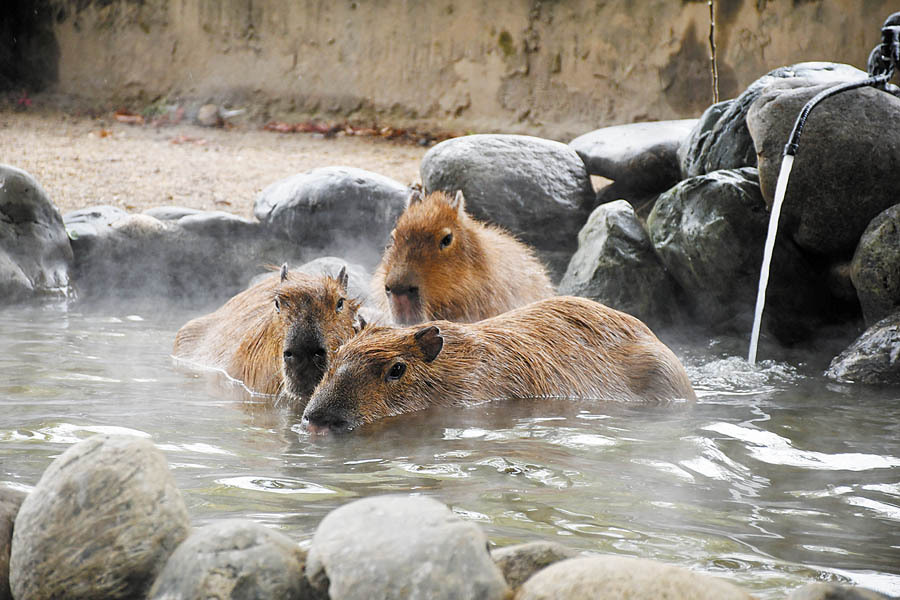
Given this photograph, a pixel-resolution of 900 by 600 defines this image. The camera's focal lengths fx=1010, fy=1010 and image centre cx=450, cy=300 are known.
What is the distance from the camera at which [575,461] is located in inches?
148

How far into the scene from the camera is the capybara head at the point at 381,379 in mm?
4234

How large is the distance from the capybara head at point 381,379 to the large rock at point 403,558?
6.87 ft

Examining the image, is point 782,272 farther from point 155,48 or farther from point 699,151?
point 155,48

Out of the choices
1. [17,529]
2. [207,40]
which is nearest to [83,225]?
[17,529]

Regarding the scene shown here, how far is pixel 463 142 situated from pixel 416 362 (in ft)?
13.4

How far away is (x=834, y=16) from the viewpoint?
1289 centimetres

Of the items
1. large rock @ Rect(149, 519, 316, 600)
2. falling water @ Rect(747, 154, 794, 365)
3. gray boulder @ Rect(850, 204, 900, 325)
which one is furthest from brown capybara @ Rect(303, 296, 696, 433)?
large rock @ Rect(149, 519, 316, 600)

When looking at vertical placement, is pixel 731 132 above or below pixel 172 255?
above

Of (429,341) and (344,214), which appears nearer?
(429,341)

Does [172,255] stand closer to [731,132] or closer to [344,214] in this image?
[344,214]

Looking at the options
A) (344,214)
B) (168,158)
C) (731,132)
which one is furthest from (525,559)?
(168,158)

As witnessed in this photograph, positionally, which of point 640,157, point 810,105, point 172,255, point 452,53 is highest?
point 452,53

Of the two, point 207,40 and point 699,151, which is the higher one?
point 207,40

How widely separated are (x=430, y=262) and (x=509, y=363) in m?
1.23
